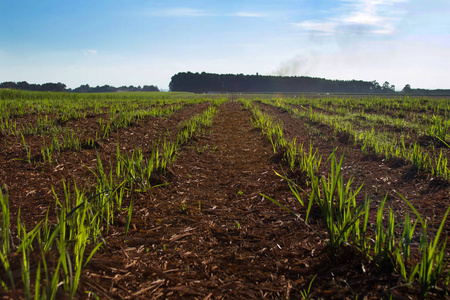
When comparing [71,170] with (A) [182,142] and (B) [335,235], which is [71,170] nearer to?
(A) [182,142]

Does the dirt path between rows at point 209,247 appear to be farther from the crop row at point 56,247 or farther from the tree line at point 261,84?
the tree line at point 261,84

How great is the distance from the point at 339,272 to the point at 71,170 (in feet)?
11.8

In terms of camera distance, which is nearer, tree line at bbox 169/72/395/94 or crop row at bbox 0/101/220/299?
crop row at bbox 0/101/220/299

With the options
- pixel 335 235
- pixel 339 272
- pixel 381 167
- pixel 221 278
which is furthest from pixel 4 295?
pixel 381 167

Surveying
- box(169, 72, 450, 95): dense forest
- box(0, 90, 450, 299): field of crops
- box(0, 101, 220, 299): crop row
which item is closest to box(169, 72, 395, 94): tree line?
box(169, 72, 450, 95): dense forest

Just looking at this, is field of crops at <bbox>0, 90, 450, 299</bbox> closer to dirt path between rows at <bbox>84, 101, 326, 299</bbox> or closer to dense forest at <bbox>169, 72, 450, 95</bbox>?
dirt path between rows at <bbox>84, 101, 326, 299</bbox>

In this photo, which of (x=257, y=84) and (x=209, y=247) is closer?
(x=209, y=247)

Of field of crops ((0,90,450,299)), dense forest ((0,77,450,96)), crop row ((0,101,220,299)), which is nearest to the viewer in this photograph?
crop row ((0,101,220,299))

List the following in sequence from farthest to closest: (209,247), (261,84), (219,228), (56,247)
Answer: (261,84) → (219,228) → (209,247) → (56,247)

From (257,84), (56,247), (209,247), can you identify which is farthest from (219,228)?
(257,84)

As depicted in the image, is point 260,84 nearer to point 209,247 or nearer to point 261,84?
point 261,84

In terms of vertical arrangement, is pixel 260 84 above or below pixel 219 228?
above

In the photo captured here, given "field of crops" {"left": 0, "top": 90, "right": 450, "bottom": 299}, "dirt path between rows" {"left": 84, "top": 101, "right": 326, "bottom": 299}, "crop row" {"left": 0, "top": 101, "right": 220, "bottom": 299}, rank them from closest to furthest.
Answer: "crop row" {"left": 0, "top": 101, "right": 220, "bottom": 299} → "field of crops" {"left": 0, "top": 90, "right": 450, "bottom": 299} → "dirt path between rows" {"left": 84, "top": 101, "right": 326, "bottom": 299}

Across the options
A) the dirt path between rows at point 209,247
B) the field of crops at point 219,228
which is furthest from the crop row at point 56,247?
the dirt path between rows at point 209,247
